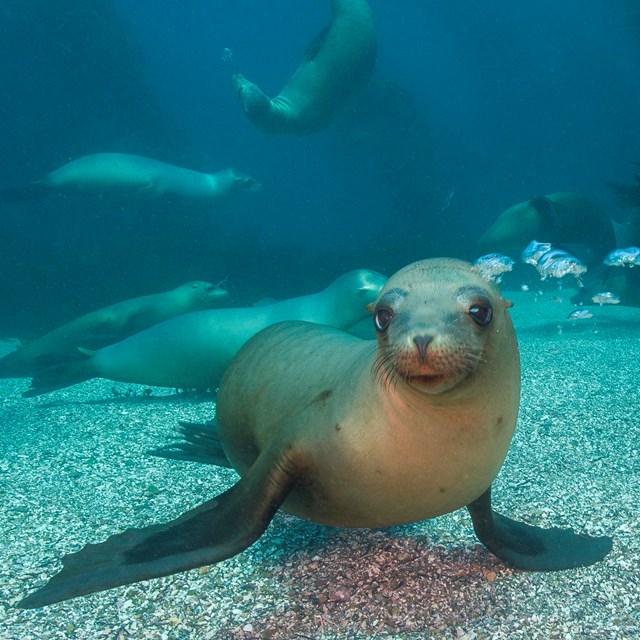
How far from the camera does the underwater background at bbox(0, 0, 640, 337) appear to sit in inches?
365

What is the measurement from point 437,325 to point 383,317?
0.19 metres

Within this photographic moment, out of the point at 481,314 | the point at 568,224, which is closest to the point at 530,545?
the point at 481,314

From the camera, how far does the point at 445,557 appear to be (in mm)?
1955

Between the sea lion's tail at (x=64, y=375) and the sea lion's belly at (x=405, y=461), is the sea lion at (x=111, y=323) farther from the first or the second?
the sea lion's belly at (x=405, y=461)

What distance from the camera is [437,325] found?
1306 millimetres

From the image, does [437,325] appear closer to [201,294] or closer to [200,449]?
[200,449]

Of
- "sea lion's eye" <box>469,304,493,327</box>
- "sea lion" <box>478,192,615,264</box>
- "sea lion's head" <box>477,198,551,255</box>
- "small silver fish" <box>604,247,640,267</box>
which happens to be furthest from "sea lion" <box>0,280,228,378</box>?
"sea lion's eye" <box>469,304,493,327</box>

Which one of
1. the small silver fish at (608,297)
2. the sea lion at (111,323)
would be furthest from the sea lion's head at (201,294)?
the small silver fish at (608,297)

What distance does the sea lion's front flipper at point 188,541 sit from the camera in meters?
1.52

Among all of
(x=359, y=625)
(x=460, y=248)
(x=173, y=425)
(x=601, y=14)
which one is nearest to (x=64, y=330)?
(x=173, y=425)

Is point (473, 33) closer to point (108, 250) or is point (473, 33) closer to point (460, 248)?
point (460, 248)

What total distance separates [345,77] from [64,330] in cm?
593

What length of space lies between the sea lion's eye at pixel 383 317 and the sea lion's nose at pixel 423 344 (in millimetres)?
195

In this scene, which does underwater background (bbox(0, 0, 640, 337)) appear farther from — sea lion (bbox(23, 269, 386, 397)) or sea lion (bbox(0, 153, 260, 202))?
sea lion (bbox(23, 269, 386, 397))
